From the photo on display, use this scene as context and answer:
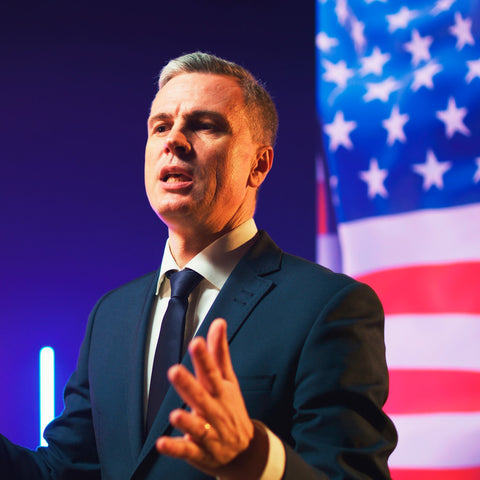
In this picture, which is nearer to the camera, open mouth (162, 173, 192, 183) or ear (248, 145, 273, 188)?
open mouth (162, 173, 192, 183)

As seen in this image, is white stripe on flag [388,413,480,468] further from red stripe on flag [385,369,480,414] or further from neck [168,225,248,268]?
neck [168,225,248,268]

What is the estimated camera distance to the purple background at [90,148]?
2.94 meters

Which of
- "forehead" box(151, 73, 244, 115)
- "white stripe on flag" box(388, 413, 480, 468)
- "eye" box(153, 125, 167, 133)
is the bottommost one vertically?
"white stripe on flag" box(388, 413, 480, 468)

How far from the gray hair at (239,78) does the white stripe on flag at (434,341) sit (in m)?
1.53

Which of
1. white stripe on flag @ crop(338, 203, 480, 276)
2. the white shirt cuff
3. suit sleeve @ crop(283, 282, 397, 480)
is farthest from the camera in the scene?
white stripe on flag @ crop(338, 203, 480, 276)

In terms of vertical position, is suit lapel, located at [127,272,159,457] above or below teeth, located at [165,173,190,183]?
below

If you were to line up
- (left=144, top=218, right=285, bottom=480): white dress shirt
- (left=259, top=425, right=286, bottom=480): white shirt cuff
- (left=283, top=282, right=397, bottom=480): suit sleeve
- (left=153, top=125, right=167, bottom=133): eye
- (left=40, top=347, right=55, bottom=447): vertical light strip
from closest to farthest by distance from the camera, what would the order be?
1. (left=259, top=425, right=286, bottom=480): white shirt cuff
2. (left=283, top=282, right=397, bottom=480): suit sleeve
3. (left=144, top=218, right=285, bottom=480): white dress shirt
4. (left=153, top=125, right=167, bottom=133): eye
5. (left=40, top=347, right=55, bottom=447): vertical light strip

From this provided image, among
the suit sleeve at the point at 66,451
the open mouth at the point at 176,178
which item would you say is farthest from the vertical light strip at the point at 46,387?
the open mouth at the point at 176,178

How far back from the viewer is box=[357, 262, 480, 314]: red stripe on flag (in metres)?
2.87

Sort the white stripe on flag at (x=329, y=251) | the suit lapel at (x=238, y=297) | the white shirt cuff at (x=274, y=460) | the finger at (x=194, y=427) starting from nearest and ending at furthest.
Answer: the finger at (x=194, y=427)
the white shirt cuff at (x=274, y=460)
the suit lapel at (x=238, y=297)
the white stripe on flag at (x=329, y=251)

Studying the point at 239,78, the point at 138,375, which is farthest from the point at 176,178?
the point at 138,375

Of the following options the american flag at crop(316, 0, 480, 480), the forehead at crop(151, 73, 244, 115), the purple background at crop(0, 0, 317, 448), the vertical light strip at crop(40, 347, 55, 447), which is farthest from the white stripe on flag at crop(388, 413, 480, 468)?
the forehead at crop(151, 73, 244, 115)

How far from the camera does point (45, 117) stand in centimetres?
306

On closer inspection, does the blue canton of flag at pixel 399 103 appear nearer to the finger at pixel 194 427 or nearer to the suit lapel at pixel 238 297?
the suit lapel at pixel 238 297
